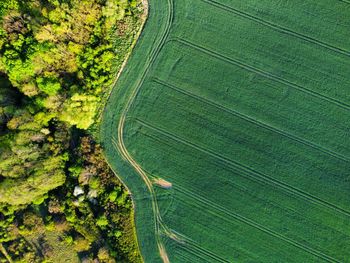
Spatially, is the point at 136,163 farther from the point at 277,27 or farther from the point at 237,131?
the point at 277,27

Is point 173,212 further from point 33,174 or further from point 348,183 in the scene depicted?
point 348,183

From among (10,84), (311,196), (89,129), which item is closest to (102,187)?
(89,129)

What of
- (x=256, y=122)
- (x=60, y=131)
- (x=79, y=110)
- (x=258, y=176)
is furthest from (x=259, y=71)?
(x=60, y=131)

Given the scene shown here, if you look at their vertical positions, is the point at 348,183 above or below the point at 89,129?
above

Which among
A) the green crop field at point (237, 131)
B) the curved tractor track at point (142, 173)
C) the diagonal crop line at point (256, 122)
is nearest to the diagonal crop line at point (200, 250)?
the green crop field at point (237, 131)

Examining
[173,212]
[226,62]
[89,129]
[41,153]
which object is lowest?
[173,212]

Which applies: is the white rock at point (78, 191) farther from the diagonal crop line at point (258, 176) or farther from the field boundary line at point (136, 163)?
the diagonal crop line at point (258, 176)
